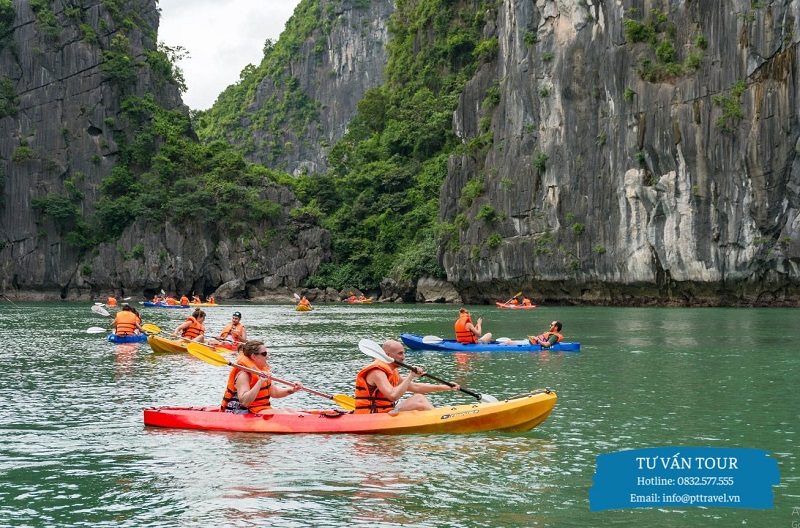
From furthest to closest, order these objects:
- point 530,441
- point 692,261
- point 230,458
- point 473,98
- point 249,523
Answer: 1. point 473,98
2. point 692,261
3. point 530,441
4. point 230,458
5. point 249,523

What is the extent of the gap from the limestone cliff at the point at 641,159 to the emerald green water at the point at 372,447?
2866 cm

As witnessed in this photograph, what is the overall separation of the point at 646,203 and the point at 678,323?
60.2 ft

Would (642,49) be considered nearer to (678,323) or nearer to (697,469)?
(678,323)

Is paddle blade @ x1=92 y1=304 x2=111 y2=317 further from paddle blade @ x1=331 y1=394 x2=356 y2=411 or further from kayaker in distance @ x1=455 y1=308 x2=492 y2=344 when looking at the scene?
paddle blade @ x1=331 y1=394 x2=356 y2=411

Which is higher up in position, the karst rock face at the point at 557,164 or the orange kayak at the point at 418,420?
the karst rock face at the point at 557,164

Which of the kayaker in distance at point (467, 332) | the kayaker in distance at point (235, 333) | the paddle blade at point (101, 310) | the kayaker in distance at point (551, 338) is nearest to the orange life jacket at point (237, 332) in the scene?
the kayaker in distance at point (235, 333)

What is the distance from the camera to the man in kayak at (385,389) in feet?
43.8

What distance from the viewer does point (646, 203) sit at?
54.7 metres

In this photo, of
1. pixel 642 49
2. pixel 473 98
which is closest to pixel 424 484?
pixel 642 49

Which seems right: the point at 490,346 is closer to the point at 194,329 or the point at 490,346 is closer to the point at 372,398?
the point at 194,329

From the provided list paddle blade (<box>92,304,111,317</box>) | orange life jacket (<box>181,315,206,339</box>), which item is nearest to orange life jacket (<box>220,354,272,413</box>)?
orange life jacket (<box>181,315,206,339</box>)

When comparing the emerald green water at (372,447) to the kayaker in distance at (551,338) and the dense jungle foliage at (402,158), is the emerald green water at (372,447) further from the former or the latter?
the dense jungle foliage at (402,158)

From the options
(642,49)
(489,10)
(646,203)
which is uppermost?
(489,10)

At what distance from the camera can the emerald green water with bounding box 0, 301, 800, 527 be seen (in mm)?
9352
